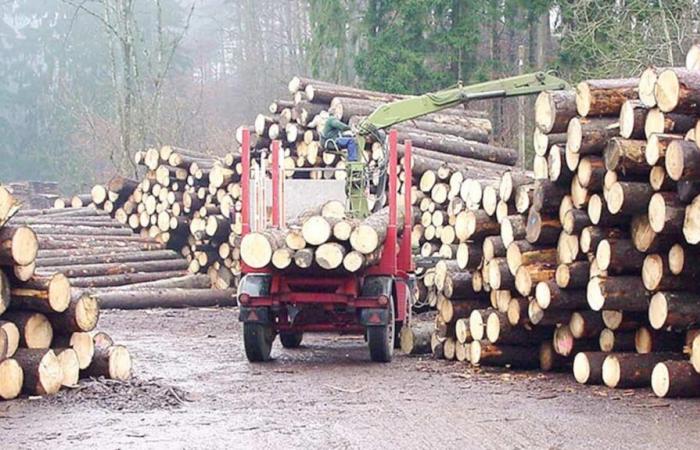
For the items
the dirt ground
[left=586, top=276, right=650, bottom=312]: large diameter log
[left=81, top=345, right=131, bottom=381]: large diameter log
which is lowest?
the dirt ground

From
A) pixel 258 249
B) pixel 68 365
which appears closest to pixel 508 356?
pixel 258 249

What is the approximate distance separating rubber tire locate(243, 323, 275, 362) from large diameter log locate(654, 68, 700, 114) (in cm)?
494

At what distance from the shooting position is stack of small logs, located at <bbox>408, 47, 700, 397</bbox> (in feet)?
28.2

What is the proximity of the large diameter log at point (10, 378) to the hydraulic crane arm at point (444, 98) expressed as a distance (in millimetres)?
8015

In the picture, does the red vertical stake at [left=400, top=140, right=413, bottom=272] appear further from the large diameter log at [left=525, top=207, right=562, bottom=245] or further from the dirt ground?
the large diameter log at [left=525, top=207, right=562, bottom=245]

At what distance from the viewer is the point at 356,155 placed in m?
14.4

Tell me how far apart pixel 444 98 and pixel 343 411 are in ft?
32.0

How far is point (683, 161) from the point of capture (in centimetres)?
814

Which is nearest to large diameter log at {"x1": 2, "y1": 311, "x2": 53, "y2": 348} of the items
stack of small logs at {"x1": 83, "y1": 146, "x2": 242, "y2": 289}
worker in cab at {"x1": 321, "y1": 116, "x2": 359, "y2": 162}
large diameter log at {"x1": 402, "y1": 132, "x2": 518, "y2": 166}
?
worker in cab at {"x1": 321, "y1": 116, "x2": 359, "y2": 162}

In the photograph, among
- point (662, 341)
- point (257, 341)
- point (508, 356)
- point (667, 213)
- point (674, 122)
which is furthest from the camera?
point (257, 341)

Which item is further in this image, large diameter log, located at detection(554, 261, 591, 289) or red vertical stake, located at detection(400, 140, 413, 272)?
red vertical stake, located at detection(400, 140, 413, 272)

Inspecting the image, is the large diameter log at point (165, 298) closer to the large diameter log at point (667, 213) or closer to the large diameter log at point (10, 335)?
the large diameter log at point (10, 335)

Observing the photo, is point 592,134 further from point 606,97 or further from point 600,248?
point 600,248

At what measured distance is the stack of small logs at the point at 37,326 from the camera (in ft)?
28.2
